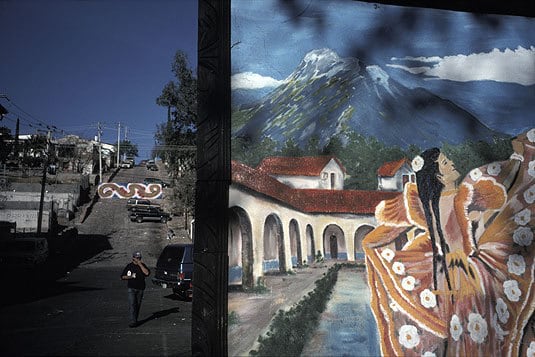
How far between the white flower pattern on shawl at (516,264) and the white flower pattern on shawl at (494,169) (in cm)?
105

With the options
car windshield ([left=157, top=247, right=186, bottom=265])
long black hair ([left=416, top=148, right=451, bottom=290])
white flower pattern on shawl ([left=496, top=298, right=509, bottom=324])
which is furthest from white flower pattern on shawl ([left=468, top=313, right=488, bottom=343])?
car windshield ([left=157, top=247, right=186, bottom=265])

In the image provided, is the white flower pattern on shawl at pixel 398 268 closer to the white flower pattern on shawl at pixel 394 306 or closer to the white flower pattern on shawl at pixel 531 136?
the white flower pattern on shawl at pixel 394 306

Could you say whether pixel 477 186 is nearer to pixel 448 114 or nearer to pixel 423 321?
pixel 448 114

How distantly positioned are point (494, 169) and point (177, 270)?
36.2 feet

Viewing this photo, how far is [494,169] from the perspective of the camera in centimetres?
618

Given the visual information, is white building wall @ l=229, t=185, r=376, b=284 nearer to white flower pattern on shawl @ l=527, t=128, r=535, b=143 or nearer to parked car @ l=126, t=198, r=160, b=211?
white flower pattern on shawl @ l=527, t=128, r=535, b=143

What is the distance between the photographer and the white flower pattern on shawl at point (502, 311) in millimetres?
5961

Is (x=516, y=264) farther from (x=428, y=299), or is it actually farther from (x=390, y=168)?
(x=390, y=168)

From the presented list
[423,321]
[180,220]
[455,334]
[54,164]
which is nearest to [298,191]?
[423,321]

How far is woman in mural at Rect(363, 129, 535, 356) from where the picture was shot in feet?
19.1

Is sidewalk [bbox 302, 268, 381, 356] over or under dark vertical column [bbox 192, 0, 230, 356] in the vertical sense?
under

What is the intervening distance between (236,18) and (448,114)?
2920mm

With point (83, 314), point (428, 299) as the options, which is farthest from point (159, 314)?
point (428, 299)

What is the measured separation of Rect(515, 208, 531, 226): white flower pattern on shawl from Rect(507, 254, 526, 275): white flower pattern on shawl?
0.42 meters
